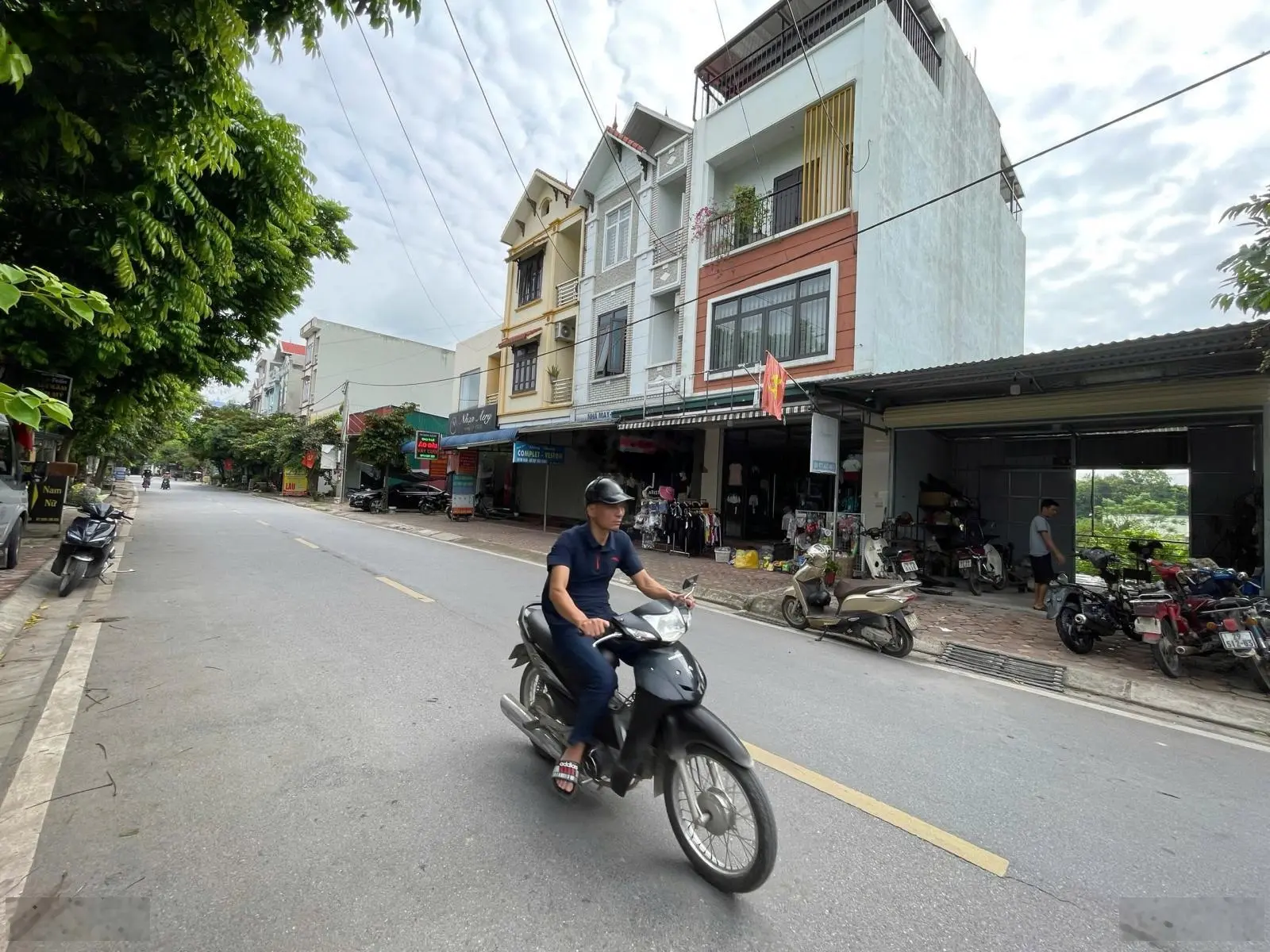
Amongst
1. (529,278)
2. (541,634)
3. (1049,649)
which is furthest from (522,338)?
(541,634)

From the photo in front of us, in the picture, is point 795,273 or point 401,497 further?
point 401,497

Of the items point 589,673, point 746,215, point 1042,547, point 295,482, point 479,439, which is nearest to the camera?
point 589,673

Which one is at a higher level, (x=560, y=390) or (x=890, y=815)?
(x=560, y=390)

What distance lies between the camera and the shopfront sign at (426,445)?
24.8 metres

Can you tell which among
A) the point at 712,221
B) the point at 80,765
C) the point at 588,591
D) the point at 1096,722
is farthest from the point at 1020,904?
the point at 712,221

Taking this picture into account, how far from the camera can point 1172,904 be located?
8.03ft

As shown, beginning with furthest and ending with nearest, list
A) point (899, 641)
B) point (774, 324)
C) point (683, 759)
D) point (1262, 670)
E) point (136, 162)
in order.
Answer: point (774, 324), point (899, 641), point (1262, 670), point (136, 162), point (683, 759)

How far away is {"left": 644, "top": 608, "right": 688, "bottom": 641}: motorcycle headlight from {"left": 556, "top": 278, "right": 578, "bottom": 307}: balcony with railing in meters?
18.1

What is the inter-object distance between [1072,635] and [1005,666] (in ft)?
3.45

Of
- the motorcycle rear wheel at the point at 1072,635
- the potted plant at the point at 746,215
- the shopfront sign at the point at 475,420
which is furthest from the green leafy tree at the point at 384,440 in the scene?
the motorcycle rear wheel at the point at 1072,635

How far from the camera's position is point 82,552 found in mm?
7711

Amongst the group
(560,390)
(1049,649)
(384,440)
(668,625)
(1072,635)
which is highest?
(560,390)

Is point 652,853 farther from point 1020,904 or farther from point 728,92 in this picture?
point 728,92

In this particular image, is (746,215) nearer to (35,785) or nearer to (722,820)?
(722,820)
